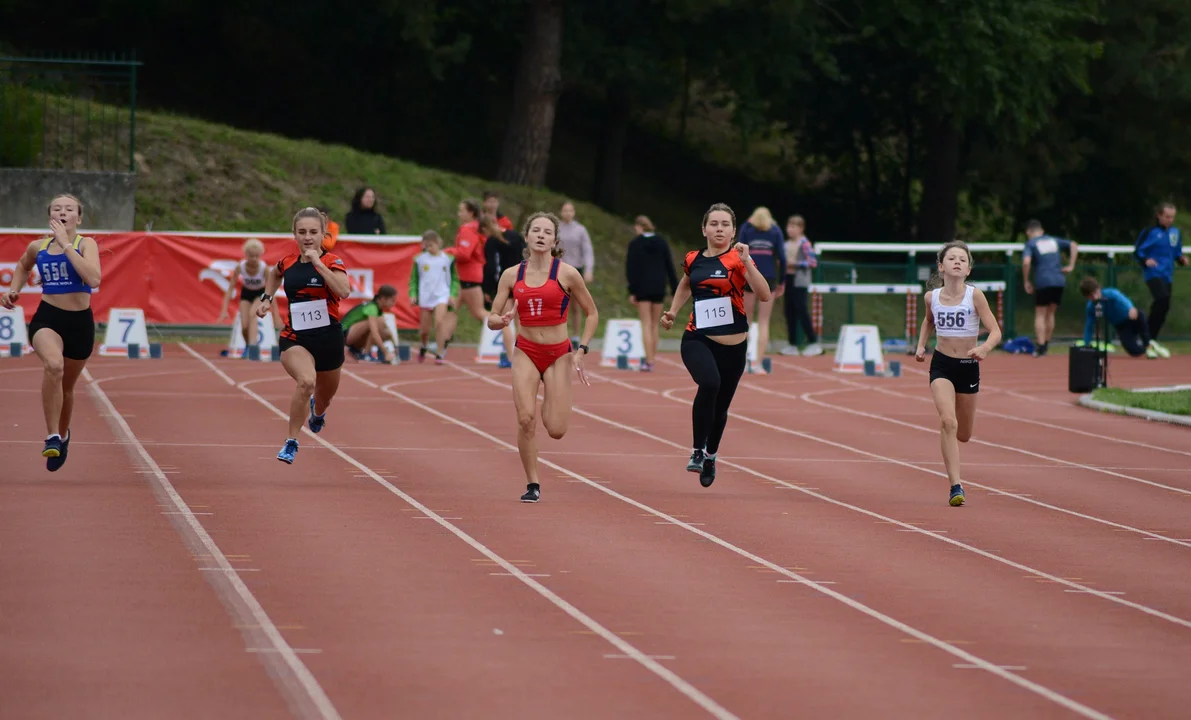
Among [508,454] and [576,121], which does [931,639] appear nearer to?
[508,454]

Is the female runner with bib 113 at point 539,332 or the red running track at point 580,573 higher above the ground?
the female runner with bib 113 at point 539,332

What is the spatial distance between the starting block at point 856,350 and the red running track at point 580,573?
22.1ft

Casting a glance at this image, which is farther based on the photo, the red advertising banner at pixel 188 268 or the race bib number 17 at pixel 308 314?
the red advertising banner at pixel 188 268

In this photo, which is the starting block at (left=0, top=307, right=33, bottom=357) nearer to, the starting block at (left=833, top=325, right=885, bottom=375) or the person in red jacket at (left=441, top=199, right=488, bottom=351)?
the person in red jacket at (left=441, top=199, right=488, bottom=351)

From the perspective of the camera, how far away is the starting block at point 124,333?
23.5m

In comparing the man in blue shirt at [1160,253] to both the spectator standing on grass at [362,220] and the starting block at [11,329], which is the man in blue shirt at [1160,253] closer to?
the spectator standing on grass at [362,220]

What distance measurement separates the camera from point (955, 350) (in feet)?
40.8

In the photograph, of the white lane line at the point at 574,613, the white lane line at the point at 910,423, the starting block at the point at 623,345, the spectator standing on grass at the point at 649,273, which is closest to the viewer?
the white lane line at the point at 574,613

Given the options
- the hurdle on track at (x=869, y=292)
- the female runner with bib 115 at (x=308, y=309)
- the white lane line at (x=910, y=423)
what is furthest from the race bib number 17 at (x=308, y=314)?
the hurdle on track at (x=869, y=292)

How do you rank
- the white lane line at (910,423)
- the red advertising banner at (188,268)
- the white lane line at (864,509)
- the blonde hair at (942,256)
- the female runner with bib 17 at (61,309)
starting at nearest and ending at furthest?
the white lane line at (864,509) < the female runner with bib 17 at (61,309) < the blonde hair at (942,256) < the white lane line at (910,423) < the red advertising banner at (188,268)

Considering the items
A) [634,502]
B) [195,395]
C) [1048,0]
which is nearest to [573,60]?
[1048,0]

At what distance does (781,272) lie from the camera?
23.8 metres

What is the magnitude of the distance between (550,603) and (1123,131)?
36.0 metres

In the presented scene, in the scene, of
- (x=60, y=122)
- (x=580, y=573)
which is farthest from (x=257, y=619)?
(x=60, y=122)
